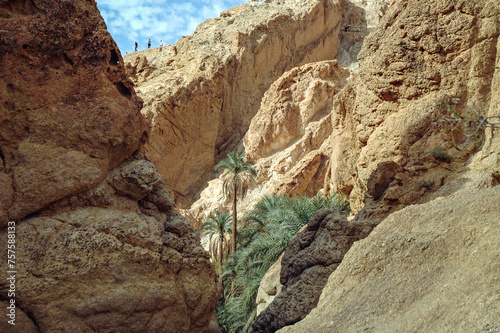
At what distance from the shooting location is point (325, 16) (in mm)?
47750

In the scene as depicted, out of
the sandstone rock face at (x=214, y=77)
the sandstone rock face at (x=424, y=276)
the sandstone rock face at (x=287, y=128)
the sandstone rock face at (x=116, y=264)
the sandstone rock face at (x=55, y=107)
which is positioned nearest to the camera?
the sandstone rock face at (x=424, y=276)

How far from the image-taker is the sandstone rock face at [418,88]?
10.6 meters

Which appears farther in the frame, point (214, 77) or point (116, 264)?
point (214, 77)

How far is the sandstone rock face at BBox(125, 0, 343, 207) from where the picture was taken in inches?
1463

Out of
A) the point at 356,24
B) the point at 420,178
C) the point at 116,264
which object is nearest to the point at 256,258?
the point at 420,178

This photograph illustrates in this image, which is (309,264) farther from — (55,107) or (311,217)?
(55,107)

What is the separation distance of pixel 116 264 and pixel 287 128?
26165 millimetres

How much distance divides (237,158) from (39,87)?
2070 cm

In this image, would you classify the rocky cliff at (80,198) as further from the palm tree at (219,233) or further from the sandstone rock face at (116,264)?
the palm tree at (219,233)

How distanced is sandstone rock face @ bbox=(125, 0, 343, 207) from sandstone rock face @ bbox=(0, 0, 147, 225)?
89.6ft

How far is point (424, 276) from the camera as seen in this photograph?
5332 mm

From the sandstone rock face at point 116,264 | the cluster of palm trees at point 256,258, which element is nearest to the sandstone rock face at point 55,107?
the sandstone rock face at point 116,264

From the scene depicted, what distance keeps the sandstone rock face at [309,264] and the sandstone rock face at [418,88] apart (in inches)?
82.1

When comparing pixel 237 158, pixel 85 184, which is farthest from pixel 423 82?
pixel 237 158
